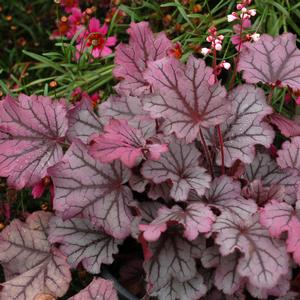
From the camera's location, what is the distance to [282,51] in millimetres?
1761

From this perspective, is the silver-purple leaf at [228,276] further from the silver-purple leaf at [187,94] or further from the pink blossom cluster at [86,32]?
the pink blossom cluster at [86,32]

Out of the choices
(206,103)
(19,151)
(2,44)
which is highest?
(206,103)

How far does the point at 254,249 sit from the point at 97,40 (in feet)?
3.93

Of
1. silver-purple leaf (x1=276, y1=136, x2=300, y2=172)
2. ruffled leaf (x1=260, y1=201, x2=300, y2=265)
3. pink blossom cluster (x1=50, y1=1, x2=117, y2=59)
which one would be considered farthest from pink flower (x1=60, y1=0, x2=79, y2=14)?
ruffled leaf (x1=260, y1=201, x2=300, y2=265)

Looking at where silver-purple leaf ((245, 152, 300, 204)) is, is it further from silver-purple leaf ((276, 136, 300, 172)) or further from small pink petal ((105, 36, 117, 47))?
small pink petal ((105, 36, 117, 47))

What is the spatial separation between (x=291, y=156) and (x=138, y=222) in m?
0.51

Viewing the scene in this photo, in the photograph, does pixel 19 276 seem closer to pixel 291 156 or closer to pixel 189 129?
pixel 189 129

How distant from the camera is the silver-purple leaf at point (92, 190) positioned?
61.3 inches

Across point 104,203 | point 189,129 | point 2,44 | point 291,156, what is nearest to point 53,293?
point 104,203

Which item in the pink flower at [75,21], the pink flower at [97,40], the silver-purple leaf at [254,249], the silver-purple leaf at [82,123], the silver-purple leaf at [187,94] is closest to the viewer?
the silver-purple leaf at [254,249]

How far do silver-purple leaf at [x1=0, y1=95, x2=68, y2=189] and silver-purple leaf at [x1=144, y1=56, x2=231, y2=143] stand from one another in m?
0.33

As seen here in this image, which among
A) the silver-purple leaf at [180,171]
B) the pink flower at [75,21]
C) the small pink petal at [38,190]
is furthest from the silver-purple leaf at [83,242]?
the pink flower at [75,21]

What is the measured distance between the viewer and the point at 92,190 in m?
1.58

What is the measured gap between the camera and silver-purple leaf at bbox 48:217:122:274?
1.63 meters
